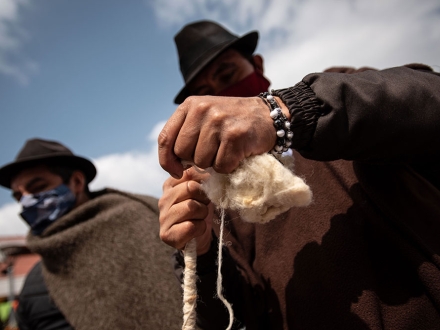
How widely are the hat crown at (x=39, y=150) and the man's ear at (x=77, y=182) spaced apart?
0.22m

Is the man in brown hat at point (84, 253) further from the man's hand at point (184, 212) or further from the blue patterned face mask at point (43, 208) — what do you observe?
the man's hand at point (184, 212)

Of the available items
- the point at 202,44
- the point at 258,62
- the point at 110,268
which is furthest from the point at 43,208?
the point at 258,62

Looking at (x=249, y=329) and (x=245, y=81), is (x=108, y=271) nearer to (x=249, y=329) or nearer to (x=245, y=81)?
(x=249, y=329)

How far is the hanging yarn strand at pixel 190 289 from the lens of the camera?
3.31 feet

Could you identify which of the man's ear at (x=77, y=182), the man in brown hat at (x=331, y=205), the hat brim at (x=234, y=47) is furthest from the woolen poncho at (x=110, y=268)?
the hat brim at (x=234, y=47)

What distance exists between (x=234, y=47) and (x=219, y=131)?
1.63 m

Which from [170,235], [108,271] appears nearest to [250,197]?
[170,235]

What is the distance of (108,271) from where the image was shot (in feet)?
7.55

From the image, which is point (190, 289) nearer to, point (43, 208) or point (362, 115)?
point (362, 115)

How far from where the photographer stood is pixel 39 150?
9.21 ft

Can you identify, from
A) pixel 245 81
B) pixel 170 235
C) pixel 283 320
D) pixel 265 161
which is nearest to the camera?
pixel 265 161

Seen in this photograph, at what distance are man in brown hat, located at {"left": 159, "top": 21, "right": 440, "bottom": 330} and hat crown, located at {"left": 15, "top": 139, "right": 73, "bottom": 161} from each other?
2104mm

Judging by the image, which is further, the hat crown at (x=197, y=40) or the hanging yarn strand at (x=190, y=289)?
the hat crown at (x=197, y=40)

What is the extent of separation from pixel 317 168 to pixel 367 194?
0.28 m
